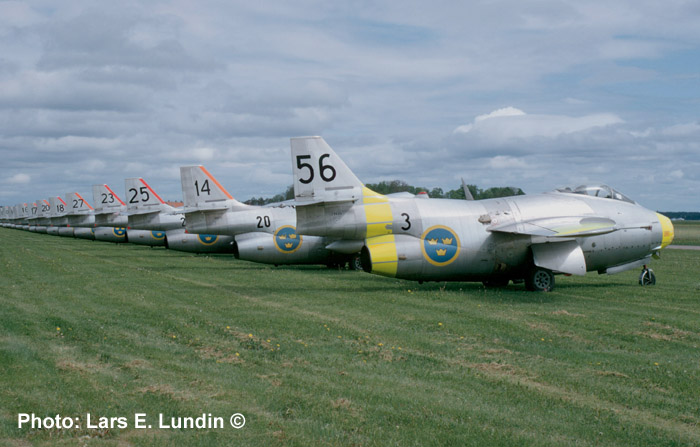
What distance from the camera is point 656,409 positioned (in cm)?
743

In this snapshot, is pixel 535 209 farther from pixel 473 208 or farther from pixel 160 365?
pixel 160 365

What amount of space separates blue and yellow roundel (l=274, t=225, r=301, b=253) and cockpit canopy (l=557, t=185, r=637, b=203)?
11448 millimetres

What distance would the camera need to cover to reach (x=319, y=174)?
1878 cm

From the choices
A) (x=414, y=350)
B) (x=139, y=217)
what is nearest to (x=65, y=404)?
(x=414, y=350)

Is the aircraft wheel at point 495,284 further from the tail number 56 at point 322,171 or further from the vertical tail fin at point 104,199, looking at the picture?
the vertical tail fin at point 104,199

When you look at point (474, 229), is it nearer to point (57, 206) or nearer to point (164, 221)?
point (164, 221)

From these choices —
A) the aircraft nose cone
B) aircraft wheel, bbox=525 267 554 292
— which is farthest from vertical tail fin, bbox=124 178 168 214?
the aircraft nose cone

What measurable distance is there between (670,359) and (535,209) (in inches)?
381

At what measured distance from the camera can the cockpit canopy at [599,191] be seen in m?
20.8

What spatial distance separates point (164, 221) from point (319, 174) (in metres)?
23.3

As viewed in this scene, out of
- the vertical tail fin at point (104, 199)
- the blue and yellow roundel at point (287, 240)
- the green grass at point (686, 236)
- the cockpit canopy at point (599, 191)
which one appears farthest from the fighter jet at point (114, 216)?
the green grass at point (686, 236)

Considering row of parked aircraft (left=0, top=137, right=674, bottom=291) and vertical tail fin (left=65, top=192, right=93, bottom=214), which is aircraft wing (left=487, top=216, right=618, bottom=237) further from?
vertical tail fin (left=65, top=192, right=93, bottom=214)

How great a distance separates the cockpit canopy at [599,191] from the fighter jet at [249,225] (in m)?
10.5

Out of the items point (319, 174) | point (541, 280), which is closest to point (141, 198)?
point (319, 174)
